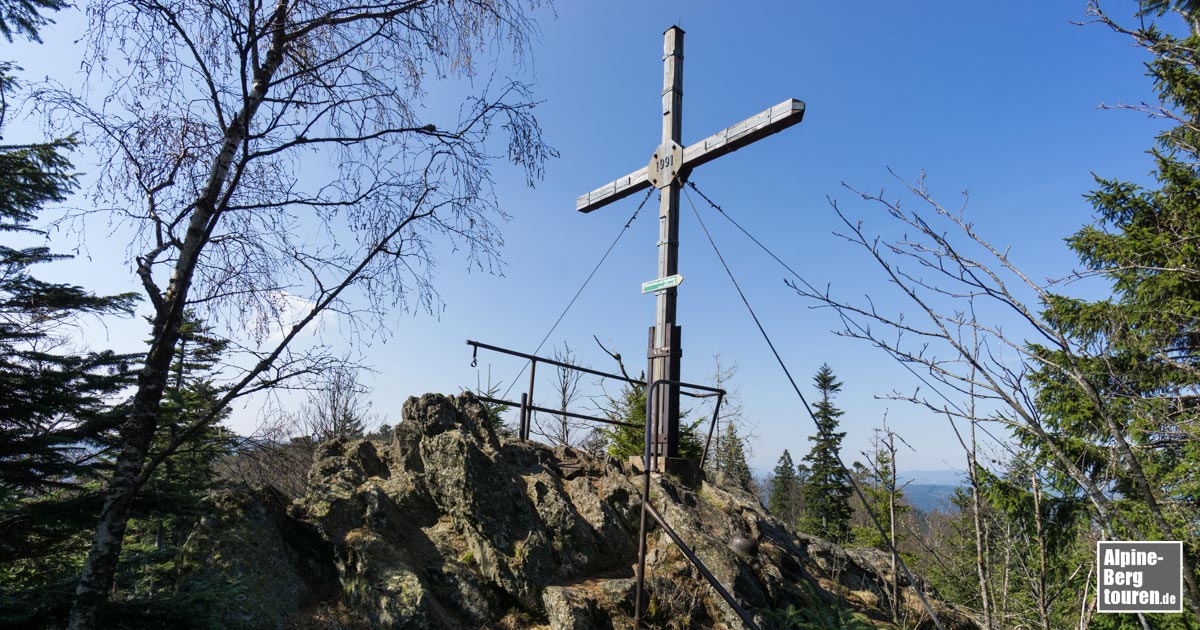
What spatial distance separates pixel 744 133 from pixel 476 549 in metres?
5.50

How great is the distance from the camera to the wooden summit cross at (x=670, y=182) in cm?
739

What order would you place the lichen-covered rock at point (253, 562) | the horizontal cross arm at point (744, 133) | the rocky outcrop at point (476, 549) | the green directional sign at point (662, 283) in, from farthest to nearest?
the green directional sign at point (662, 283) → the horizontal cross arm at point (744, 133) → the rocky outcrop at point (476, 549) → the lichen-covered rock at point (253, 562)

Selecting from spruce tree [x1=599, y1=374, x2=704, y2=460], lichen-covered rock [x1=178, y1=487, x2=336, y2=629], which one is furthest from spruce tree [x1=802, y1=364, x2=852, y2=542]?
lichen-covered rock [x1=178, y1=487, x2=336, y2=629]

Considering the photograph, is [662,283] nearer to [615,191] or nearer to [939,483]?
[615,191]

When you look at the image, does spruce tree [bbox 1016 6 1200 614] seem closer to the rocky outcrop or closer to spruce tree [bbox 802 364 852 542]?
the rocky outcrop

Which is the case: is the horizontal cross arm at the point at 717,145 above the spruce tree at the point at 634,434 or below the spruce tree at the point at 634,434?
above

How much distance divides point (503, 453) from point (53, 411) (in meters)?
5.09

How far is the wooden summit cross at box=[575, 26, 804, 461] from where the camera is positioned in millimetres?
7395

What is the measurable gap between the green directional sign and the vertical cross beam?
88 millimetres

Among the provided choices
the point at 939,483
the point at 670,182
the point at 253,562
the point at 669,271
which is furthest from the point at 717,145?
the point at 253,562

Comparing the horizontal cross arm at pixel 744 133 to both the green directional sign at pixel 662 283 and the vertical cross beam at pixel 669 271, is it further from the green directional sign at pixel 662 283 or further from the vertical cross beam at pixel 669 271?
the green directional sign at pixel 662 283

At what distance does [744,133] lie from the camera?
717cm

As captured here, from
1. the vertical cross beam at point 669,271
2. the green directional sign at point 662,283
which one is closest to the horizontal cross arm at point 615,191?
the vertical cross beam at point 669,271

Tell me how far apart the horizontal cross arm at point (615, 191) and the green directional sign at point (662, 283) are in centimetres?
156
